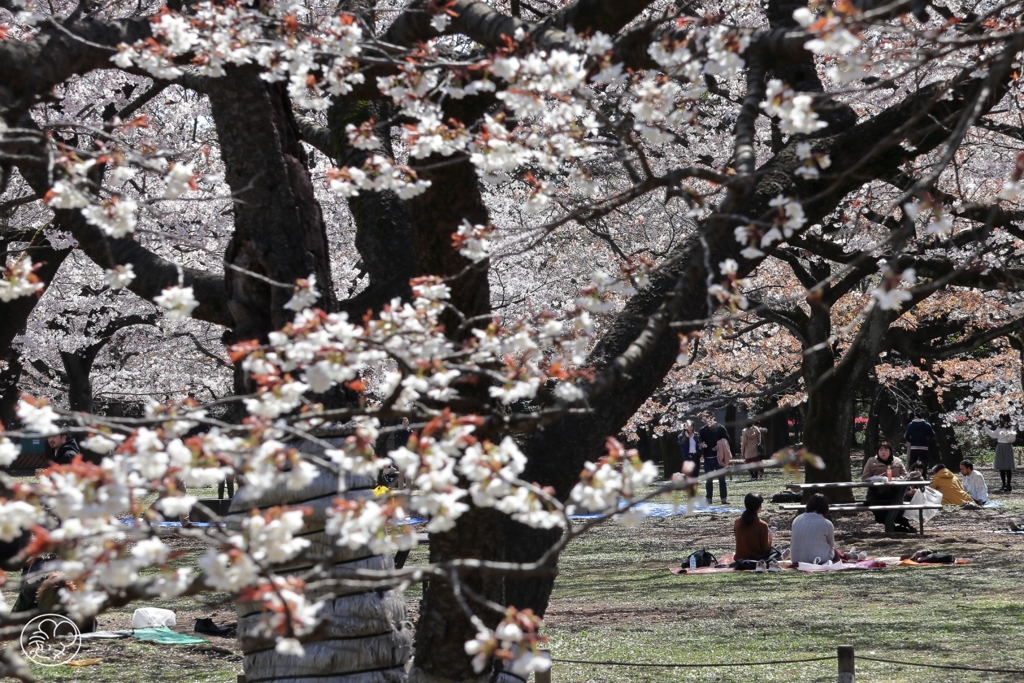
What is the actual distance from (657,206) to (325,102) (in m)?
16.0

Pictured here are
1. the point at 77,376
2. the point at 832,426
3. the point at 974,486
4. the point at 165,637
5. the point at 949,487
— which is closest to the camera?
the point at 165,637

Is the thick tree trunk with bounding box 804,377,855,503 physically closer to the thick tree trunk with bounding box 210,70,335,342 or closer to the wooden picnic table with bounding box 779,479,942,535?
the wooden picnic table with bounding box 779,479,942,535

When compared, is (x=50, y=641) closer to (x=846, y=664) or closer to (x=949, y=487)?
(x=846, y=664)

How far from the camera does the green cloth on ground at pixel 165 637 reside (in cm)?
1043

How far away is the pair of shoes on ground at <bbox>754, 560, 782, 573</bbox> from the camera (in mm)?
13695

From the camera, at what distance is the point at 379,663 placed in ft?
16.7

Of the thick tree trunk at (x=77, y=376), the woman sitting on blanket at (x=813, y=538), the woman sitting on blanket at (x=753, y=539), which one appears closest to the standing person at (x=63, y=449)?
the woman sitting on blanket at (x=753, y=539)

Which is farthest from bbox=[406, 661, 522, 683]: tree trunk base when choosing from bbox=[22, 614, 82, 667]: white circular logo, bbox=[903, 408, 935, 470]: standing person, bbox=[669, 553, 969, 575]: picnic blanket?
bbox=[903, 408, 935, 470]: standing person

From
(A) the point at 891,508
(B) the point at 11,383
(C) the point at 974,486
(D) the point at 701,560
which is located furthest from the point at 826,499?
(B) the point at 11,383

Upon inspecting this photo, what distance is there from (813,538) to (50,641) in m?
8.48

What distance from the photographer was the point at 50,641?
33.3ft

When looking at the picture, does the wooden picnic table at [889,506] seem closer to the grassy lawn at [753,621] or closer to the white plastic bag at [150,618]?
the grassy lawn at [753,621]

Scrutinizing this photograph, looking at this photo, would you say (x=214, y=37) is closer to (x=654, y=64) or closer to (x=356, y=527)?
(x=654, y=64)

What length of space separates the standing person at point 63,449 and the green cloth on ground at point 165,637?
177 cm
